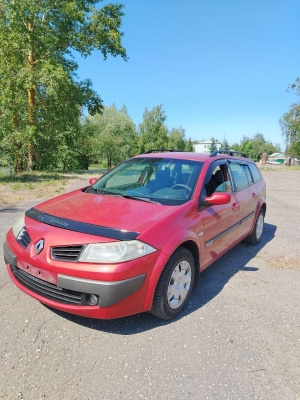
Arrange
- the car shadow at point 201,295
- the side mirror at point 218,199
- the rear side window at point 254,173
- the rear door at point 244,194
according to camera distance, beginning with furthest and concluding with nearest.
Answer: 1. the rear side window at point 254,173
2. the rear door at point 244,194
3. the side mirror at point 218,199
4. the car shadow at point 201,295

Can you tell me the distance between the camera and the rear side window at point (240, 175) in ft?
14.3

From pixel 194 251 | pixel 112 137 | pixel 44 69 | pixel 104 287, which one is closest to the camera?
pixel 104 287

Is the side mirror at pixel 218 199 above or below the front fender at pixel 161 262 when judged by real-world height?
above

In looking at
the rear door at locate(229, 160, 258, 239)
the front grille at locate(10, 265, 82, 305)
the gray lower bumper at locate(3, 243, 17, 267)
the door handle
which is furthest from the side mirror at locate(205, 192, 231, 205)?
the gray lower bumper at locate(3, 243, 17, 267)

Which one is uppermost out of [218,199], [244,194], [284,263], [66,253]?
[218,199]

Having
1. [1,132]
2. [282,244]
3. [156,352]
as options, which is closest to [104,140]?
[1,132]

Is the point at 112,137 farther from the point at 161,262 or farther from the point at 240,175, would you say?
the point at 161,262

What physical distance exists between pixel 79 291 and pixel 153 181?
5.77 ft

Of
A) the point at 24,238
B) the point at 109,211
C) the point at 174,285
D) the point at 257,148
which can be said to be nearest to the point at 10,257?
the point at 24,238

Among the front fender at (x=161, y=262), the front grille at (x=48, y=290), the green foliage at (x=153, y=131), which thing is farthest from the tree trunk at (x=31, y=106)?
the green foliage at (x=153, y=131)

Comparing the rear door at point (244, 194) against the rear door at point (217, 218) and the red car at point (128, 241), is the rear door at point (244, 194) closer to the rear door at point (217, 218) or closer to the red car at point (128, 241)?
the rear door at point (217, 218)

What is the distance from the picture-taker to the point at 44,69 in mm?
14711

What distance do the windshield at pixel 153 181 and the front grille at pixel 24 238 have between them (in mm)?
1077

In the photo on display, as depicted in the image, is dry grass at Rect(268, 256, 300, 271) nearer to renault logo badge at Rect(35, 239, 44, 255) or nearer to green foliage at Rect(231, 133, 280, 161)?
renault logo badge at Rect(35, 239, 44, 255)
